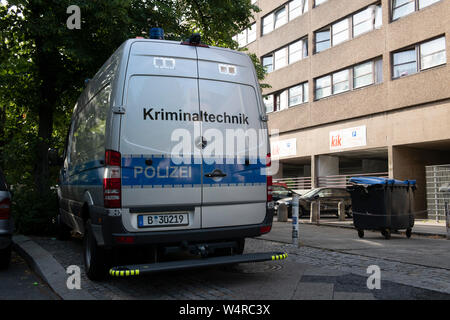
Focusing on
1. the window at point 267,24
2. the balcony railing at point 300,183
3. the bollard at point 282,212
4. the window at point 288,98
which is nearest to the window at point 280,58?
the window at point 288,98

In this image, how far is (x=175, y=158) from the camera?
4996mm

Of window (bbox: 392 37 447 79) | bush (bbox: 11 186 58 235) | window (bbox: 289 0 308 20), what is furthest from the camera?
window (bbox: 289 0 308 20)

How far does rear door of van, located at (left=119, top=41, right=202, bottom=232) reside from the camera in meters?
4.84

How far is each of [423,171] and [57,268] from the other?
59.6 feet

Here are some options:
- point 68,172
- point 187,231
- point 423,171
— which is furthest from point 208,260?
point 423,171

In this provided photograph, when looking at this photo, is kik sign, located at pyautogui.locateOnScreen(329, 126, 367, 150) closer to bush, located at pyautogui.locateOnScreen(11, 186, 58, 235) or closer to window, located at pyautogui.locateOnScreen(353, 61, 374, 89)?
window, located at pyautogui.locateOnScreen(353, 61, 374, 89)

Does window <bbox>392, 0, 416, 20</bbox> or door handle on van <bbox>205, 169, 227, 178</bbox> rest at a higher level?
window <bbox>392, 0, 416, 20</bbox>

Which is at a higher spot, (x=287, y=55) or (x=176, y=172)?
(x=287, y=55)

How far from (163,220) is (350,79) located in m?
19.6

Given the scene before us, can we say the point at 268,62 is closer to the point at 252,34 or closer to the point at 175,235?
the point at 252,34

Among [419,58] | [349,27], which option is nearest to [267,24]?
[349,27]

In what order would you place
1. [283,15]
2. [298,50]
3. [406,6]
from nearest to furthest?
[406,6] < [298,50] < [283,15]

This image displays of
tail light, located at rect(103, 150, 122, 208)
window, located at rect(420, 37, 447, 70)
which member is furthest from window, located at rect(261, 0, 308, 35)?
tail light, located at rect(103, 150, 122, 208)

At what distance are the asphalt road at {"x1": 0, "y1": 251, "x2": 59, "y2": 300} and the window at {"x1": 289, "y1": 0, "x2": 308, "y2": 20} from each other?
75.9ft
